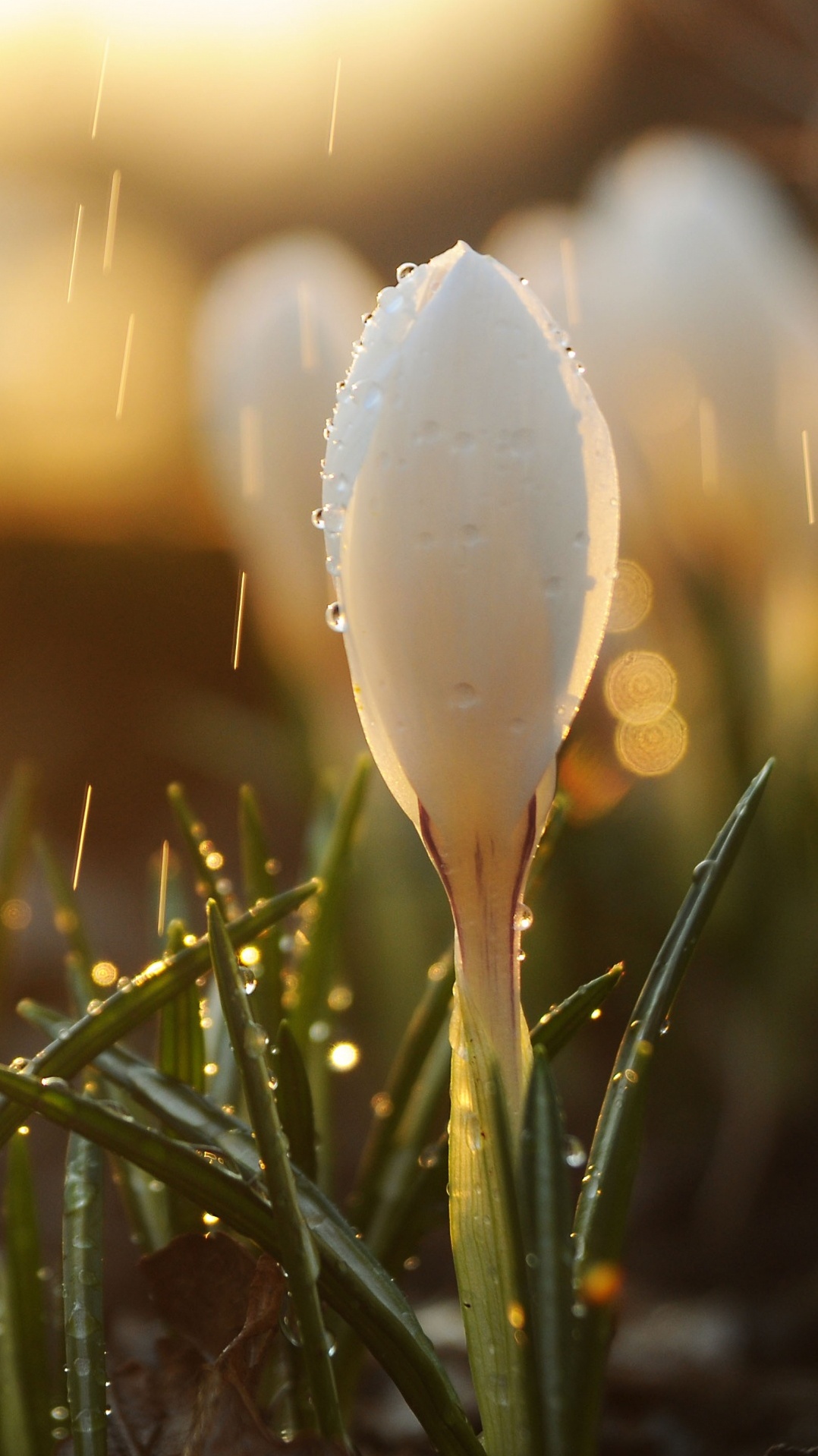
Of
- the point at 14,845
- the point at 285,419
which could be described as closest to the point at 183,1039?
the point at 14,845

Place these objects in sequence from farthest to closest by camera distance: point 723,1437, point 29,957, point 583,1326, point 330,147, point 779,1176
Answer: point 330,147
point 29,957
point 779,1176
point 723,1437
point 583,1326

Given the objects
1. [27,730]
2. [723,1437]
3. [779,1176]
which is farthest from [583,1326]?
[27,730]

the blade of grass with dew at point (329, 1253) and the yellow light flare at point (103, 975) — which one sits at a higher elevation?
the yellow light flare at point (103, 975)

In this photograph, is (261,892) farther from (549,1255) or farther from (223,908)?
(549,1255)

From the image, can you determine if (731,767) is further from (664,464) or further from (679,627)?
(664,464)

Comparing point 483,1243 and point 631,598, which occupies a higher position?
point 631,598

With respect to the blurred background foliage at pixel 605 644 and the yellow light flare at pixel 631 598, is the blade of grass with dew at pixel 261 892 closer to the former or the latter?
the blurred background foliage at pixel 605 644

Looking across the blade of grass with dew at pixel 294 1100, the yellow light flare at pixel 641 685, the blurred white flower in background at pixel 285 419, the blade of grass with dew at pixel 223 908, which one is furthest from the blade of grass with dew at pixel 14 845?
the yellow light flare at pixel 641 685
